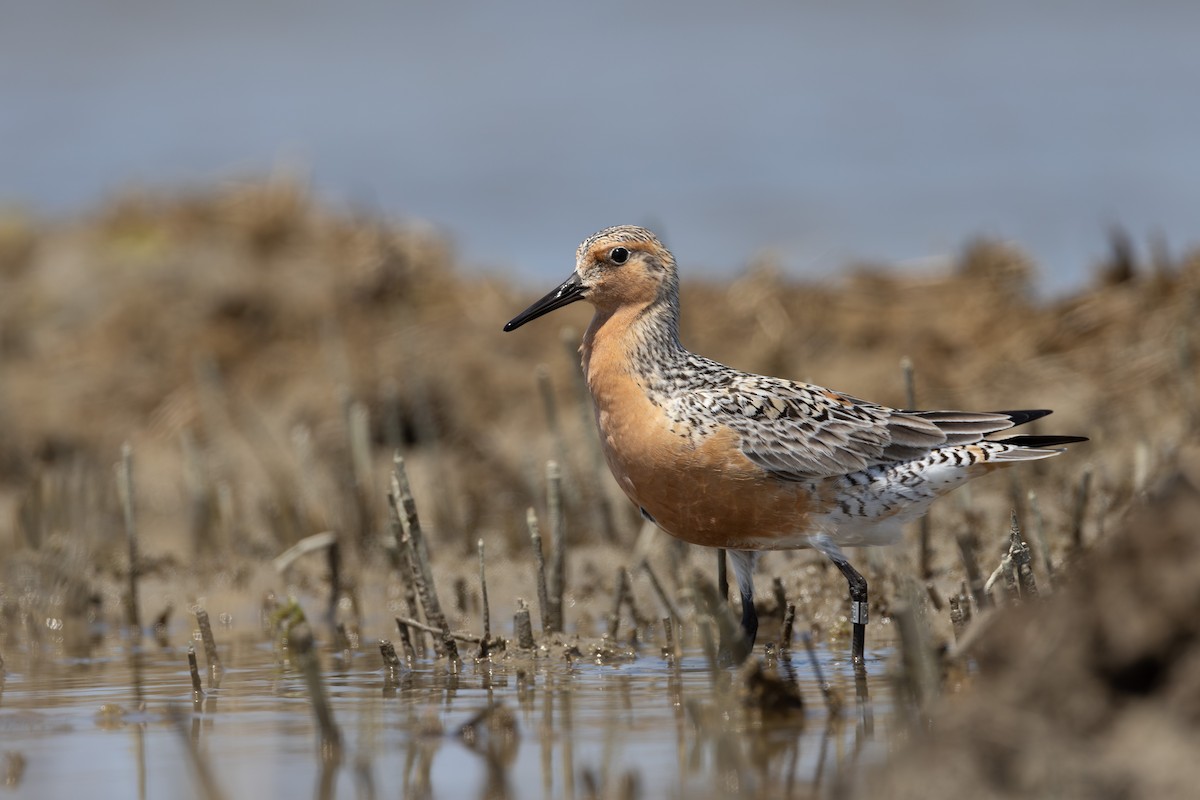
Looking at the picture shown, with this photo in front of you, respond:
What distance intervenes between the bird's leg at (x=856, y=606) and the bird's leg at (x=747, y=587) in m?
0.50

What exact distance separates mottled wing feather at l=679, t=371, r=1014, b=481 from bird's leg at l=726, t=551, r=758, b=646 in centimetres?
73

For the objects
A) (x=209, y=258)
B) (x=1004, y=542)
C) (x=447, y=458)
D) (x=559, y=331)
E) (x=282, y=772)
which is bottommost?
(x=282, y=772)

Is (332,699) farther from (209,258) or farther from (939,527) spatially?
(209,258)

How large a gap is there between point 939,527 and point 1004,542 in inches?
37.6

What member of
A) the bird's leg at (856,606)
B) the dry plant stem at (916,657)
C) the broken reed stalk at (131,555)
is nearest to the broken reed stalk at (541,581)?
the bird's leg at (856,606)

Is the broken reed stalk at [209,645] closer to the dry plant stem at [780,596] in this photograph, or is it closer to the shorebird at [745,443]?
the shorebird at [745,443]

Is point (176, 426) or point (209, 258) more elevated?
point (209, 258)

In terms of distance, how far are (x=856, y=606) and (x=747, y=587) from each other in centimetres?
69

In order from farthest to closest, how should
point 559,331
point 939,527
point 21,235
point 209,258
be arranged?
point 21,235 < point 209,258 < point 559,331 < point 939,527

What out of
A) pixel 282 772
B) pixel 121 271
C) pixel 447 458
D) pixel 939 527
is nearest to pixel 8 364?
pixel 121 271

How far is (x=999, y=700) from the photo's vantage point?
405cm

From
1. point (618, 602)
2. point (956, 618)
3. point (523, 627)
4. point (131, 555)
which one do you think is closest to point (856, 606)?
point (956, 618)

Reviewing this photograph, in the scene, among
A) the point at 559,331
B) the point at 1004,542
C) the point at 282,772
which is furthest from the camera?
the point at 559,331

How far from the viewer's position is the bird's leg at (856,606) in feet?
24.7
